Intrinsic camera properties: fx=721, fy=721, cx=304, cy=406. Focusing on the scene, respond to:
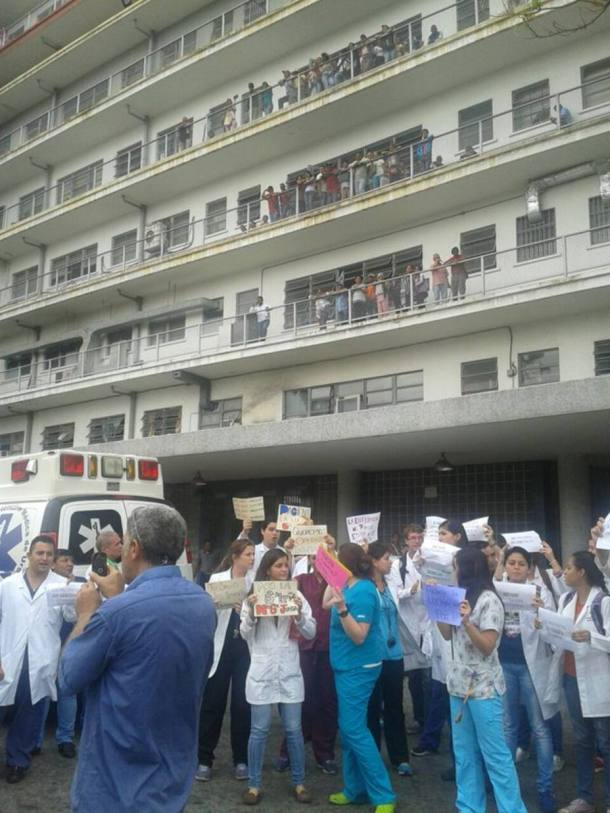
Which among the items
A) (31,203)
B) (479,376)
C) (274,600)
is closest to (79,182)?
(31,203)

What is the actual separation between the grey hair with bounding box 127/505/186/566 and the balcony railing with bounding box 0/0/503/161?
59.1 ft

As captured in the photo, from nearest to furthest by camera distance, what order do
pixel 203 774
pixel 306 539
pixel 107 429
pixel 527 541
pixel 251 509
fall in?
pixel 203 774, pixel 527 541, pixel 306 539, pixel 251 509, pixel 107 429

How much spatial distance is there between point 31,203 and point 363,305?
719 inches

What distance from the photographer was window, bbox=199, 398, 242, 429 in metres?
22.0

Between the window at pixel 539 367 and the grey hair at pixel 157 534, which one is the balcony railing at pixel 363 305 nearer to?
the window at pixel 539 367

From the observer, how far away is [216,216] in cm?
2319

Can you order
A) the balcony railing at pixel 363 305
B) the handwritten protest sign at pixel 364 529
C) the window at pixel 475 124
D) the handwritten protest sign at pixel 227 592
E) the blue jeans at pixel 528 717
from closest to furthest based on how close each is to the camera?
the blue jeans at pixel 528 717 → the handwritten protest sign at pixel 227 592 → the handwritten protest sign at pixel 364 529 → the balcony railing at pixel 363 305 → the window at pixel 475 124

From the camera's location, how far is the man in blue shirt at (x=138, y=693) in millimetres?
2578

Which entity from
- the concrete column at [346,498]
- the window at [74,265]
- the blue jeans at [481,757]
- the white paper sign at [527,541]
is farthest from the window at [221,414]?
the blue jeans at [481,757]

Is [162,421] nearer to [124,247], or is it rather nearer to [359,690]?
[124,247]

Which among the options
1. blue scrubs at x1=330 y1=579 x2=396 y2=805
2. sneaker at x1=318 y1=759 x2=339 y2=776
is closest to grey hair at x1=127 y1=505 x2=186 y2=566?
blue scrubs at x1=330 y1=579 x2=396 y2=805

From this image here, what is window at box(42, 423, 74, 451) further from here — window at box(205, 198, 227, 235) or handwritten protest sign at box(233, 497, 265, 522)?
handwritten protest sign at box(233, 497, 265, 522)

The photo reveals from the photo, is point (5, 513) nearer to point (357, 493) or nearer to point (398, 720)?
point (398, 720)

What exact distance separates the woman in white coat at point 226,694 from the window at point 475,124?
14.9 meters
